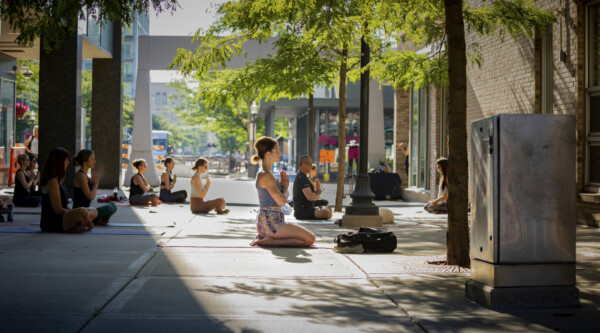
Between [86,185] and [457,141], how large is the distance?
262 inches

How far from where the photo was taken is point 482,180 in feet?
19.3

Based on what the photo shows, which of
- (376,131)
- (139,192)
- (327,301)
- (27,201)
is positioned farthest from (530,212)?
(376,131)

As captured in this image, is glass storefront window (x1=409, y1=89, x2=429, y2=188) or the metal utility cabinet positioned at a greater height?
glass storefront window (x1=409, y1=89, x2=429, y2=188)

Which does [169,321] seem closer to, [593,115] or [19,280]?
[19,280]

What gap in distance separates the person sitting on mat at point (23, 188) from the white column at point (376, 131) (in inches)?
589

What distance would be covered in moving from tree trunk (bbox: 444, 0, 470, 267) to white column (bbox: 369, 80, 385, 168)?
2055 centimetres

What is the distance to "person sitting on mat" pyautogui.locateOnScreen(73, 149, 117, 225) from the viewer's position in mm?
12023


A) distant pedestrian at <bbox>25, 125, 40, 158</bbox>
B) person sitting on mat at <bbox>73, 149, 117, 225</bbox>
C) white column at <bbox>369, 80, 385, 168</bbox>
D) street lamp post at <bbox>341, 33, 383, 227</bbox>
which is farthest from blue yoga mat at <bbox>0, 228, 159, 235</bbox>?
white column at <bbox>369, 80, 385, 168</bbox>

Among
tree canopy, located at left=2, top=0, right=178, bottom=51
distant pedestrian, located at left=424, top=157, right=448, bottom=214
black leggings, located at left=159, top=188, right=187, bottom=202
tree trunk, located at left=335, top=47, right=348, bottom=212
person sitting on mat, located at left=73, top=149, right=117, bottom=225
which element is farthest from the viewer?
black leggings, located at left=159, top=188, right=187, bottom=202

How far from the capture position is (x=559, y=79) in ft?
45.2

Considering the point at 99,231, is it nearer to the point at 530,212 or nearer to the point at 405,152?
the point at 530,212

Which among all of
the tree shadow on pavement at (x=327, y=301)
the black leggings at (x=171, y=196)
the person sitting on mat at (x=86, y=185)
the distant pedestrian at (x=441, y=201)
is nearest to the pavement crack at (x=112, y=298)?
the tree shadow on pavement at (x=327, y=301)

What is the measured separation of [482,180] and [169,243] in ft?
17.8

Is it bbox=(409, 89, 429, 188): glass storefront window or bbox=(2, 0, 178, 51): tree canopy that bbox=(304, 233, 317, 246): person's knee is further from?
bbox=(409, 89, 429, 188): glass storefront window
